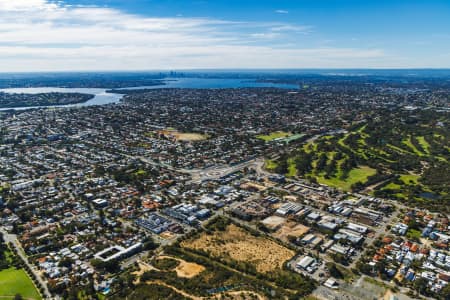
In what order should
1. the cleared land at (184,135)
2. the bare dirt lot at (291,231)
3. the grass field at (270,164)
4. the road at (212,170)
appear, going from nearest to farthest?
the bare dirt lot at (291,231), the road at (212,170), the grass field at (270,164), the cleared land at (184,135)

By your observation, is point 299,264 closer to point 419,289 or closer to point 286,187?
point 419,289

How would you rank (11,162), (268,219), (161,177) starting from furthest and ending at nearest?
(11,162), (161,177), (268,219)

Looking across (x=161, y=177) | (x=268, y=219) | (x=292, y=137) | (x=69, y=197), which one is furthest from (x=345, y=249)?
(x=292, y=137)

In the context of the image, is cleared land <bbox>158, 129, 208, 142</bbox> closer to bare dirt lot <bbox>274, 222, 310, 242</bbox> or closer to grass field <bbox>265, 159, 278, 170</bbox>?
grass field <bbox>265, 159, 278, 170</bbox>

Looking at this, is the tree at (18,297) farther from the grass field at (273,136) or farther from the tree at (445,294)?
the grass field at (273,136)

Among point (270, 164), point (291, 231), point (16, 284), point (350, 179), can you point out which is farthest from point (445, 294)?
point (270, 164)

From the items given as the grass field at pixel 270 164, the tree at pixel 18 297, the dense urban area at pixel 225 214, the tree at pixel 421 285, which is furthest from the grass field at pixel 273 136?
the tree at pixel 18 297

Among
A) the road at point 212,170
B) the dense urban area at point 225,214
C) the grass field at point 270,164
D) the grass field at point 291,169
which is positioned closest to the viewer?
the dense urban area at point 225,214
